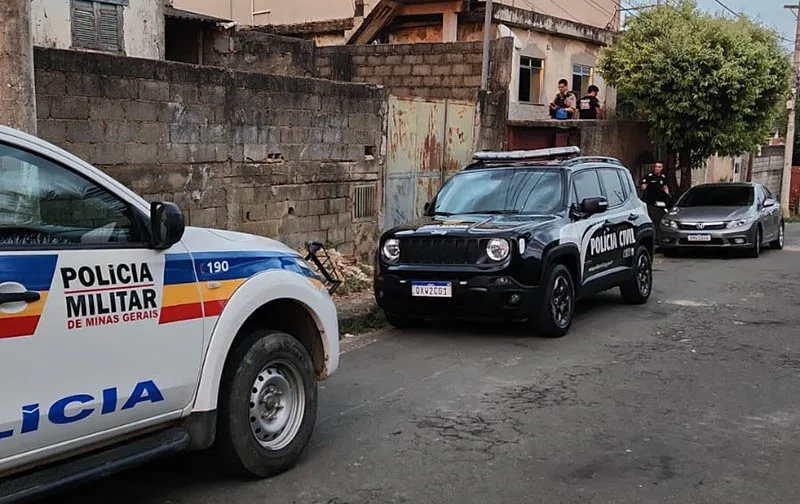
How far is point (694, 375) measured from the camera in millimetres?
7160

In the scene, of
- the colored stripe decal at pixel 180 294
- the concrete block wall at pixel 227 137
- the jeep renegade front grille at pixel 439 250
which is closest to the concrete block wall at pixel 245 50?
the concrete block wall at pixel 227 137

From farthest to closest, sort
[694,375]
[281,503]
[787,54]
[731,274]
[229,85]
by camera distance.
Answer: [787,54] → [731,274] → [229,85] → [694,375] → [281,503]


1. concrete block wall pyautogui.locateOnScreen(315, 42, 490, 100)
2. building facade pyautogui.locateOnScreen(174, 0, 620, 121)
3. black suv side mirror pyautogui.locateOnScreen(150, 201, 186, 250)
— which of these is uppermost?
building facade pyautogui.locateOnScreen(174, 0, 620, 121)

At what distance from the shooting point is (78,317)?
12.1 ft

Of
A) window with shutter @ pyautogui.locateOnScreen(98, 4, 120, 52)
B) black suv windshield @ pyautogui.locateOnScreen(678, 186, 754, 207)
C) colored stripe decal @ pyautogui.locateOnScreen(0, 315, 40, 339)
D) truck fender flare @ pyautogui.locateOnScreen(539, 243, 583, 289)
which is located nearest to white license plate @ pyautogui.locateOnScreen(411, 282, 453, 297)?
truck fender flare @ pyautogui.locateOnScreen(539, 243, 583, 289)

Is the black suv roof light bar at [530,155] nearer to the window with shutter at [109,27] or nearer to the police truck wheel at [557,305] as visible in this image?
the police truck wheel at [557,305]

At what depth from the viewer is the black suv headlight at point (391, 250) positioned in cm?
869

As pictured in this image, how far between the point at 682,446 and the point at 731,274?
9070 millimetres

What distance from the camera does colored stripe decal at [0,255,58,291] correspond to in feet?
11.2

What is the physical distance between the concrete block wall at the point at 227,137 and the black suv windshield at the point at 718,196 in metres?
7.38

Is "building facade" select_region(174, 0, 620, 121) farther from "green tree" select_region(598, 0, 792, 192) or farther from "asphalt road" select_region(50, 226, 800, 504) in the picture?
"asphalt road" select_region(50, 226, 800, 504)

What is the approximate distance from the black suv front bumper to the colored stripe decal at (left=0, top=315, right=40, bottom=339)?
515 cm

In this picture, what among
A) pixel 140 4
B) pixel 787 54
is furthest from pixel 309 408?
pixel 787 54

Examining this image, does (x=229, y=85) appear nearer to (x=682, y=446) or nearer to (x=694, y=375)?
(x=694, y=375)
